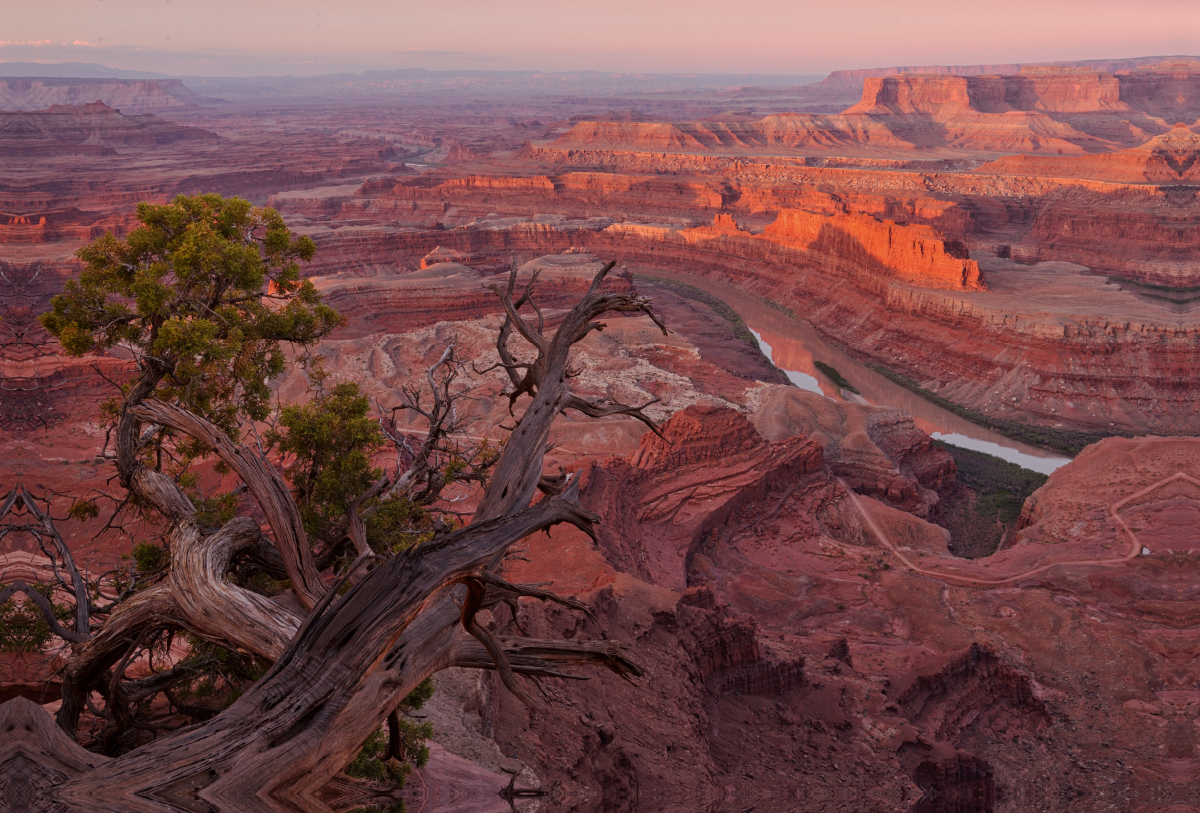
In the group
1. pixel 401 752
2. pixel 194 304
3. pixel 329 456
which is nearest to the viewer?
pixel 401 752

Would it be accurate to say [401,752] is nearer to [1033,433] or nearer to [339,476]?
[339,476]

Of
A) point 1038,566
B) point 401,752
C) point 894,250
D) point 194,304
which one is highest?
point 194,304

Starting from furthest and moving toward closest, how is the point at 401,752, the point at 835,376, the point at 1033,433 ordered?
the point at 835,376 → the point at 1033,433 → the point at 401,752

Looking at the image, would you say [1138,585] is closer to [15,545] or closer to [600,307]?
[600,307]

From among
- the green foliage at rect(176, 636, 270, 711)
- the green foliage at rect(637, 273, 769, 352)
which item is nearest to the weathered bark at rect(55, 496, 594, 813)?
the green foliage at rect(176, 636, 270, 711)

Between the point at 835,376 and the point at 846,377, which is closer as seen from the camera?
the point at 846,377

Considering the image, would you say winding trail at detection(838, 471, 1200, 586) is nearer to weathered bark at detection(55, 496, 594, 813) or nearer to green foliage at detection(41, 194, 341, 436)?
green foliage at detection(41, 194, 341, 436)

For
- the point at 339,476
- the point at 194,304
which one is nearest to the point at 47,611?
the point at 339,476

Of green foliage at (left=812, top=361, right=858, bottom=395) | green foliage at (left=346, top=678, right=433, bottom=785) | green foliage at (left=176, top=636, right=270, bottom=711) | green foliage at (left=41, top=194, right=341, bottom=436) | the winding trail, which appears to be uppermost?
green foliage at (left=41, top=194, right=341, bottom=436)
